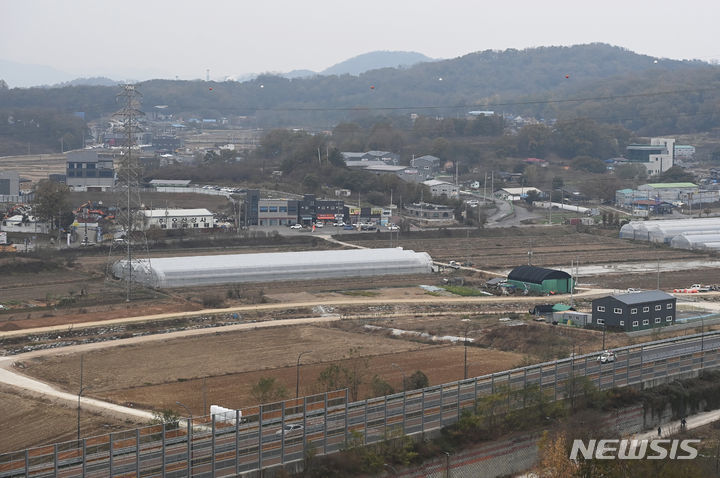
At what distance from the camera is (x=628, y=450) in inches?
485

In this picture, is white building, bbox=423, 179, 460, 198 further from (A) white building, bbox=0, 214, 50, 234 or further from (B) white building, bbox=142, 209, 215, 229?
(A) white building, bbox=0, 214, 50, 234

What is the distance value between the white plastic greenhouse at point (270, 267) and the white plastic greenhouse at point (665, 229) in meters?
11.7

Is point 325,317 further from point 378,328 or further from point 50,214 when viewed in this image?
point 50,214

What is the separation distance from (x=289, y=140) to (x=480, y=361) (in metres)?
48.0

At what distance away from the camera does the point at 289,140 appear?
64875 mm

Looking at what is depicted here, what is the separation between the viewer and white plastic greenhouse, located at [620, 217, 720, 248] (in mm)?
37875

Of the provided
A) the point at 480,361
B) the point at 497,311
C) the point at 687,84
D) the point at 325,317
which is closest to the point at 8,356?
the point at 325,317

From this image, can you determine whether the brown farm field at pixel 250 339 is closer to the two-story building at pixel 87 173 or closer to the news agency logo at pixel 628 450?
the news agency logo at pixel 628 450

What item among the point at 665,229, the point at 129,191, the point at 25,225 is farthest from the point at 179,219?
the point at 665,229

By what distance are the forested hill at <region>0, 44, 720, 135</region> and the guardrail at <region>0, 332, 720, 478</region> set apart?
2351 inches

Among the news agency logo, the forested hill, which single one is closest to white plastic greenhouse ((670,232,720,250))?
the news agency logo

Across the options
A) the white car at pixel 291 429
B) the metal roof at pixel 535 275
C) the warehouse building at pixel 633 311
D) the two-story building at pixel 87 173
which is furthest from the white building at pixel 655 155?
the white car at pixel 291 429

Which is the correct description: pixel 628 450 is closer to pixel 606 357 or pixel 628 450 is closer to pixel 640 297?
pixel 606 357

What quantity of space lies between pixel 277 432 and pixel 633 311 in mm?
11460
